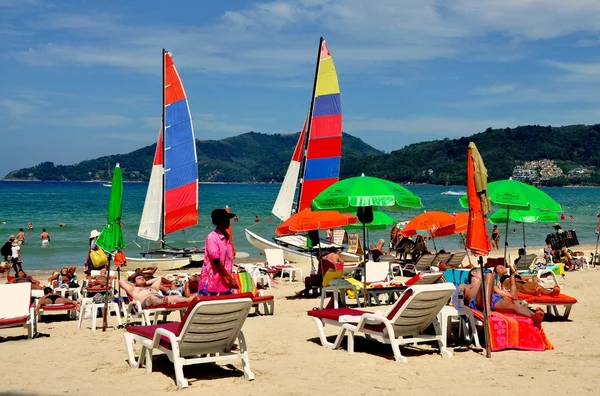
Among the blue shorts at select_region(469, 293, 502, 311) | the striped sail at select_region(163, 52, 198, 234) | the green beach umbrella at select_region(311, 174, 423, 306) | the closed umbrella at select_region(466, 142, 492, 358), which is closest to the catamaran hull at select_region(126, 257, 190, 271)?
the striped sail at select_region(163, 52, 198, 234)

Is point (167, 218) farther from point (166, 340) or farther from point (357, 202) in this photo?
point (166, 340)

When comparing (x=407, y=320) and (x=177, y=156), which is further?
(x=177, y=156)

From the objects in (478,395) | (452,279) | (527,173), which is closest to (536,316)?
(478,395)

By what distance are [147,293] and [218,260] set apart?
8.94 feet

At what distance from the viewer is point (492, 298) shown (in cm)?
877

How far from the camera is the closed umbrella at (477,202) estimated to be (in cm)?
744

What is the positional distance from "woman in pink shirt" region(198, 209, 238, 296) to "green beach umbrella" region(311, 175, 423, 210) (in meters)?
2.72

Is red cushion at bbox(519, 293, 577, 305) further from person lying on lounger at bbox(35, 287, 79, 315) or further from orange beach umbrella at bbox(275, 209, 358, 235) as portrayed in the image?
person lying on lounger at bbox(35, 287, 79, 315)

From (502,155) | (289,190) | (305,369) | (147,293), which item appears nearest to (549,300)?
(305,369)

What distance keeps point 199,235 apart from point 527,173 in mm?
121034

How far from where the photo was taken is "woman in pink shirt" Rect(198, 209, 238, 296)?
24.7 feet

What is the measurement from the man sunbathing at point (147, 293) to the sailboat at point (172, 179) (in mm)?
10495

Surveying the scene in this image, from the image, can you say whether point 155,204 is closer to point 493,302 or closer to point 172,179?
point 172,179

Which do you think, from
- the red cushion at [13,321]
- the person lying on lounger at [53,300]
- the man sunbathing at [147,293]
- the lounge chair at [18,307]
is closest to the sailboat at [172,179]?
the person lying on lounger at [53,300]
